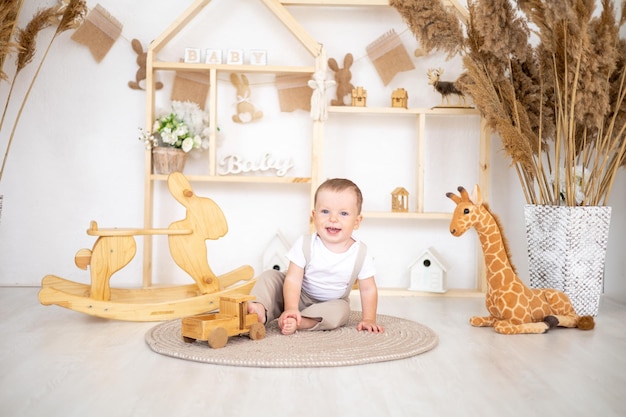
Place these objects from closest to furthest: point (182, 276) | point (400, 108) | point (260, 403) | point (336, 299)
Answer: point (260, 403)
point (336, 299)
point (400, 108)
point (182, 276)

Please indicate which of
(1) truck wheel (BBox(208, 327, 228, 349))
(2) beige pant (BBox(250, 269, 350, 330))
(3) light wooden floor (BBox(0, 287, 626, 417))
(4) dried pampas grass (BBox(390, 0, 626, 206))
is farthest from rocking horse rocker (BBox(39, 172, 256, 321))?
(4) dried pampas grass (BBox(390, 0, 626, 206))

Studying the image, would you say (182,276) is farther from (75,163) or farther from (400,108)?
(400,108)

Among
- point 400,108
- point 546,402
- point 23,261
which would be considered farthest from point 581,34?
point 23,261

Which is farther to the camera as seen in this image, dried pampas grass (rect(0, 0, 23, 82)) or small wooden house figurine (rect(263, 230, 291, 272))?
small wooden house figurine (rect(263, 230, 291, 272))

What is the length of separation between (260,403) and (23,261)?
2.41 metres

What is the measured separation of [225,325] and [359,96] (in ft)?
5.53

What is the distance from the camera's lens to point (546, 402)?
1.55m

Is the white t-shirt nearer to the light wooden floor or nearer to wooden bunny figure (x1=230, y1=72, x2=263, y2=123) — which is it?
the light wooden floor

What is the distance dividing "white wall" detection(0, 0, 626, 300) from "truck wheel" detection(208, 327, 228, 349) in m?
1.54

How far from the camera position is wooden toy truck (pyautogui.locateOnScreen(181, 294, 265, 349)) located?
6.56 ft

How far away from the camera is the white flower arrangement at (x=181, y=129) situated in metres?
3.25

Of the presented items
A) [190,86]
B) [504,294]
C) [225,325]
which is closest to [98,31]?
[190,86]

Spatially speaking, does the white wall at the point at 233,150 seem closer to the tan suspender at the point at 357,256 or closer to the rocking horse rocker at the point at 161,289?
the rocking horse rocker at the point at 161,289

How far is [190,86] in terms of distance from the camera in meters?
3.48
